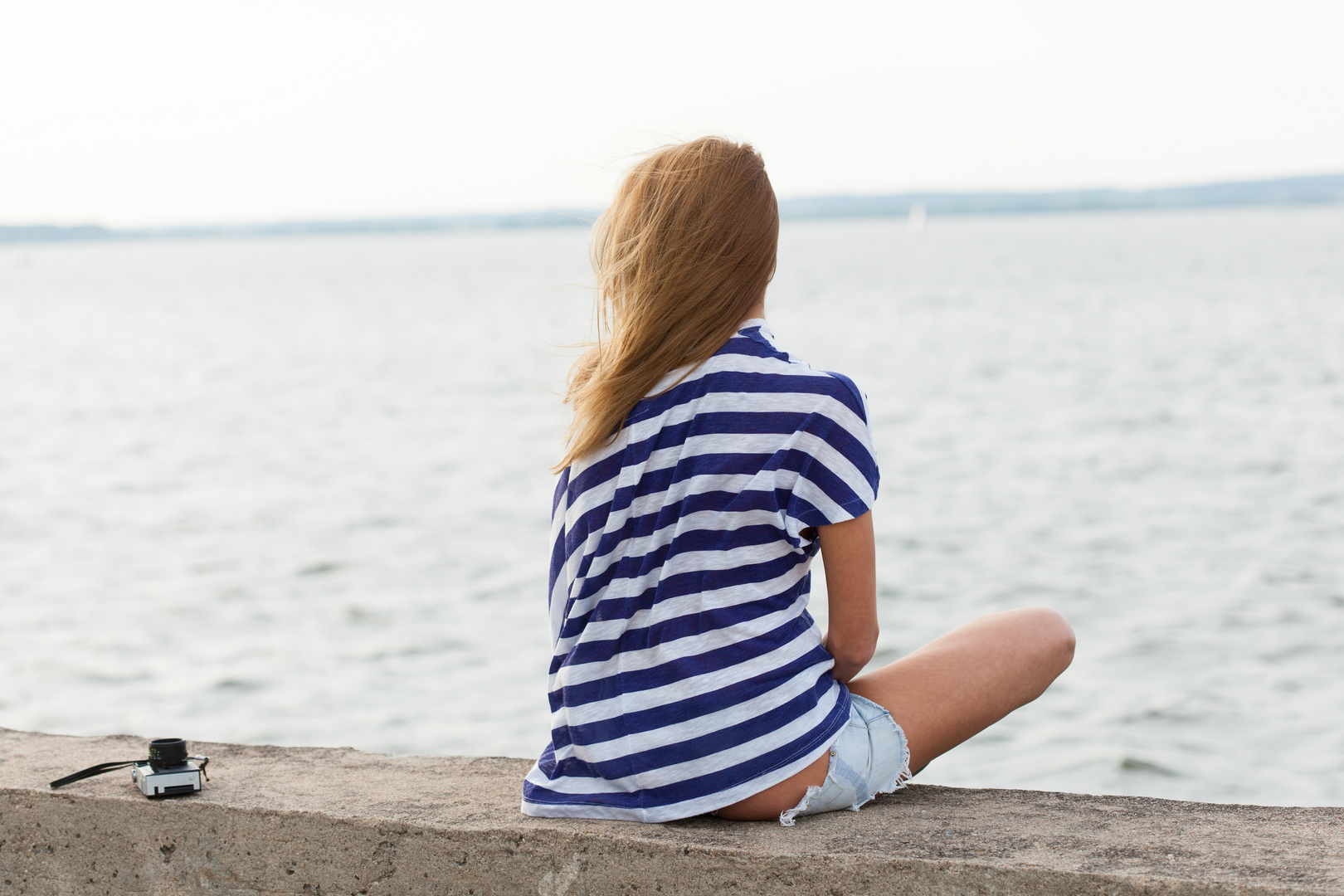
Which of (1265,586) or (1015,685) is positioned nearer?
(1015,685)

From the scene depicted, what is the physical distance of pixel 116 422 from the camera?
18.5m

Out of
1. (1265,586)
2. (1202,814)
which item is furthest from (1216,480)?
(1202,814)

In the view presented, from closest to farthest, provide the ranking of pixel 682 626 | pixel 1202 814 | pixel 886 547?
pixel 682 626 < pixel 1202 814 < pixel 886 547

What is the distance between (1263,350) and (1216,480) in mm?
11928

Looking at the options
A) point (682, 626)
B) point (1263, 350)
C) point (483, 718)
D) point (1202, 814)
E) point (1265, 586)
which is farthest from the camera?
point (1263, 350)

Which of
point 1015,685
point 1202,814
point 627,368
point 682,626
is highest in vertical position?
point 627,368

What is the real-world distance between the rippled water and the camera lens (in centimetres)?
108

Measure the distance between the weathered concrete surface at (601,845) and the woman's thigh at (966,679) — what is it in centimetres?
16

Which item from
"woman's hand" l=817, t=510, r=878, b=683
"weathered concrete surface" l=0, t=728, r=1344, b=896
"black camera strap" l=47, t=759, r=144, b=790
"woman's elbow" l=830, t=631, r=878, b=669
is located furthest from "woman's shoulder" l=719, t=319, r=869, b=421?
"black camera strap" l=47, t=759, r=144, b=790

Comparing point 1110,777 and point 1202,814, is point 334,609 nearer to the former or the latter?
point 1110,777

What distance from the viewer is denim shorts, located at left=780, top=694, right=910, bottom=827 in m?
2.20

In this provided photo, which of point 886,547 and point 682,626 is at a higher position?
point 682,626

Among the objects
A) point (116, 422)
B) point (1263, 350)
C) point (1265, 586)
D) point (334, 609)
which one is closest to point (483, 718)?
point (334, 609)

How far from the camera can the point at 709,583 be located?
2.04m
